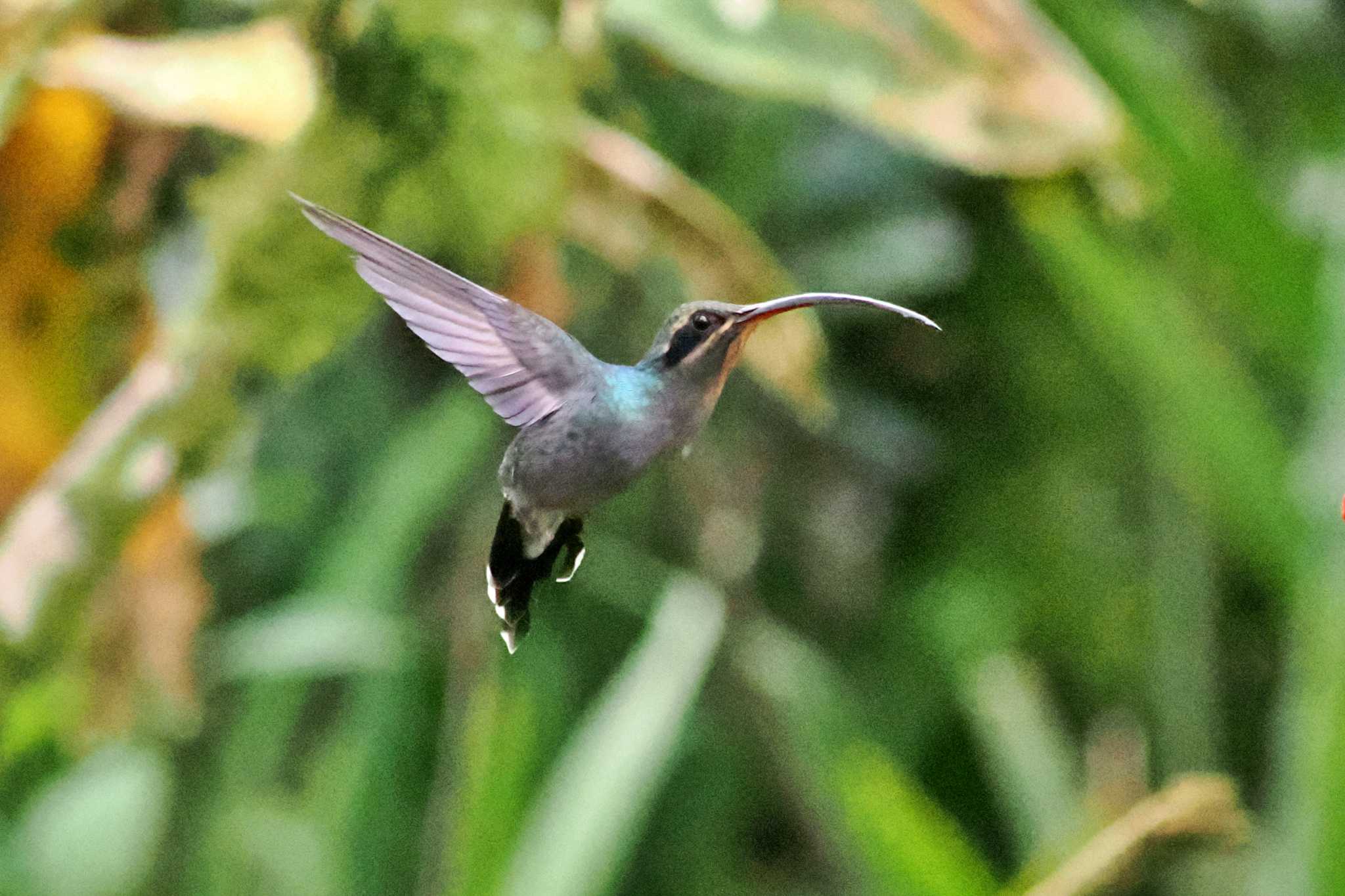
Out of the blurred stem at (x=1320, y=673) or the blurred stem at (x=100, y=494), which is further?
the blurred stem at (x=1320, y=673)

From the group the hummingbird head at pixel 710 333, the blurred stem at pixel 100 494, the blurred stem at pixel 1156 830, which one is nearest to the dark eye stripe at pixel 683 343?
the hummingbird head at pixel 710 333

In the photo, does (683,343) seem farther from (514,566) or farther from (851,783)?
(851,783)

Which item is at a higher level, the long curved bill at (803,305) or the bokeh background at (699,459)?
the long curved bill at (803,305)

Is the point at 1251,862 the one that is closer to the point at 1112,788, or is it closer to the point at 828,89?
the point at 1112,788

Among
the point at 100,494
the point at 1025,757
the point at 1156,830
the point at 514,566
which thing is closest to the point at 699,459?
the point at 1025,757

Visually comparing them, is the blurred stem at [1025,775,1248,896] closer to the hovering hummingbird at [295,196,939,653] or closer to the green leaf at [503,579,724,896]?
the green leaf at [503,579,724,896]

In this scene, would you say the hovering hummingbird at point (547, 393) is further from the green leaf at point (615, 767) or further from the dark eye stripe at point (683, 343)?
the green leaf at point (615, 767)

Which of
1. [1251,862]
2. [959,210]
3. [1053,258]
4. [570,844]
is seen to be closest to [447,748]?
[570,844]
